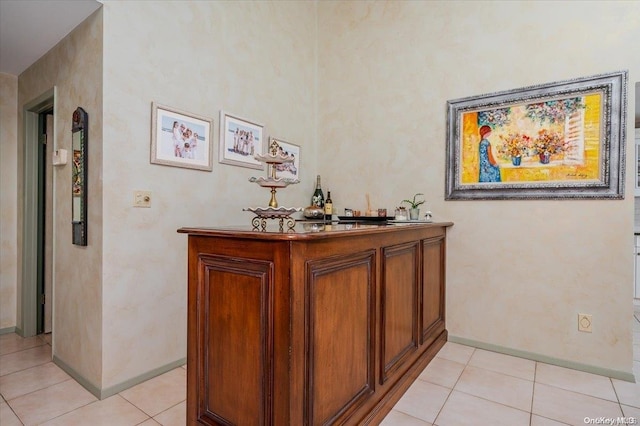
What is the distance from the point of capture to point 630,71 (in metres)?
2.27

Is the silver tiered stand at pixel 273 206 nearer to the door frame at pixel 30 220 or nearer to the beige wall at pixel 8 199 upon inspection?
the door frame at pixel 30 220

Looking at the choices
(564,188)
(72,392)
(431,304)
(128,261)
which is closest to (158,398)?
(72,392)

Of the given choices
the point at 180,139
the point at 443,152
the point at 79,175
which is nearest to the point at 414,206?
the point at 443,152

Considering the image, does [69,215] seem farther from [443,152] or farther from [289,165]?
[443,152]

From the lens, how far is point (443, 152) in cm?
297

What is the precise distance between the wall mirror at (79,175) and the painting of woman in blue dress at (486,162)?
9.64ft

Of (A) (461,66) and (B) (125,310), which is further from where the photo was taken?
(A) (461,66)

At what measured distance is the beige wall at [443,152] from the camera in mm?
2357

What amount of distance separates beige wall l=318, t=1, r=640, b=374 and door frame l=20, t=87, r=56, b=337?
274 cm

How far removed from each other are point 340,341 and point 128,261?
1.51 m

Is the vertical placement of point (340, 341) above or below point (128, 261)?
below

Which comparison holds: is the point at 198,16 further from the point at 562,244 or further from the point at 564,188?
the point at 562,244

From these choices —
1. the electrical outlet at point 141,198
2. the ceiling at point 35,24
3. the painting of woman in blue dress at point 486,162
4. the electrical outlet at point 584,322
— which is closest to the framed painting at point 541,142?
the painting of woman in blue dress at point 486,162

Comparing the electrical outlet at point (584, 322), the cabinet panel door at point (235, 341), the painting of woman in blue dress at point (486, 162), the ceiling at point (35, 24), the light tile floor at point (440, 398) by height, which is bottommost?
the light tile floor at point (440, 398)
